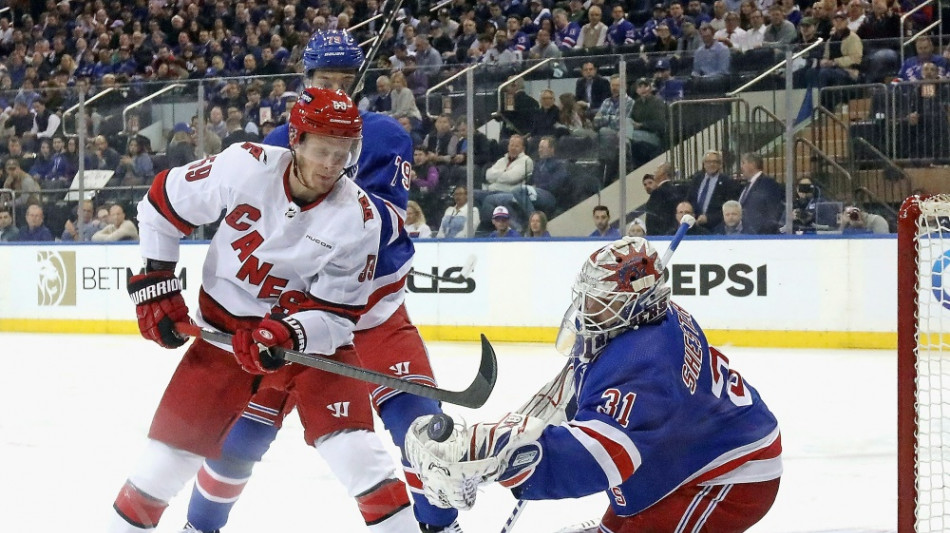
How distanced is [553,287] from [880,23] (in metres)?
3.09

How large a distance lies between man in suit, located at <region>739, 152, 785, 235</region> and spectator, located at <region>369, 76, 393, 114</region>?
253 cm

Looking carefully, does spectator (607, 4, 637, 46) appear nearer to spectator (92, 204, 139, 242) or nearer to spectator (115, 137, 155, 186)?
spectator (115, 137, 155, 186)

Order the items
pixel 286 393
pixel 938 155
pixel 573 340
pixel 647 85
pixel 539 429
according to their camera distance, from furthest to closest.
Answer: pixel 647 85
pixel 938 155
pixel 286 393
pixel 573 340
pixel 539 429

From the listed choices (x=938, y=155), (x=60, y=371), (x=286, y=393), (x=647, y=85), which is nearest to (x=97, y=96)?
(x=60, y=371)

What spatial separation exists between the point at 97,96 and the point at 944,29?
6.51 metres

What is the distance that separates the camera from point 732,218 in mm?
7730

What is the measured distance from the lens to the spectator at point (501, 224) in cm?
838

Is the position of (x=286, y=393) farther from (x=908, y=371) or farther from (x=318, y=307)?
(x=908, y=371)

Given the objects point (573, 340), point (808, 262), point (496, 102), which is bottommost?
point (808, 262)

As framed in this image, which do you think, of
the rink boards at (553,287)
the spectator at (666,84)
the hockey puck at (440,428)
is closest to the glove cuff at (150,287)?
the hockey puck at (440,428)

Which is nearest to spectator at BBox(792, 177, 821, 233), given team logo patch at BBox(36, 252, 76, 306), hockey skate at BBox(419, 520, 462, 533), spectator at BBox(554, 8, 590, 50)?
spectator at BBox(554, 8, 590, 50)

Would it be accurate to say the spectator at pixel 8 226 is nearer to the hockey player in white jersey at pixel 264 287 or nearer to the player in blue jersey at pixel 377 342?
the player in blue jersey at pixel 377 342

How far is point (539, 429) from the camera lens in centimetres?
190

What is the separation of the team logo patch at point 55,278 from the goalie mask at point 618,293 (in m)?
8.31
